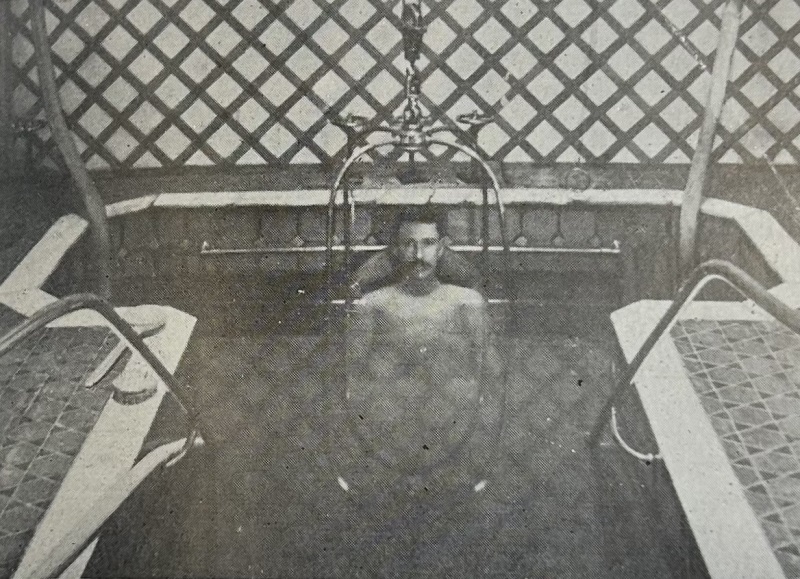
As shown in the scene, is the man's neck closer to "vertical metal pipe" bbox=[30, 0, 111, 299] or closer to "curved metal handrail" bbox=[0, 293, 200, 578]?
"curved metal handrail" bbox=[0, 293, 200, 578]

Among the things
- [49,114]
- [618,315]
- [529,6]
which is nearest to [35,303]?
[49,114]

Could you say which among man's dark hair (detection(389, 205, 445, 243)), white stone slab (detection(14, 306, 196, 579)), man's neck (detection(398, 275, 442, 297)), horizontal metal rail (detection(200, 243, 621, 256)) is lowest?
white stone slab (detection(14, 306, 196, 579))

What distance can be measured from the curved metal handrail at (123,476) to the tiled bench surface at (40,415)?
8 cm

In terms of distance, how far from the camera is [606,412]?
3.74 ft

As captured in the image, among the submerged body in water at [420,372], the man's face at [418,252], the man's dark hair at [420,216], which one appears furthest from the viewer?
the man's dark hair at [420,216]

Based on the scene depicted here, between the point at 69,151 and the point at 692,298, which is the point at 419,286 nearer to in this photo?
the point at 692,298

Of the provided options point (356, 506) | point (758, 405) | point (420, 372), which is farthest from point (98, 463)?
point (758, 405)

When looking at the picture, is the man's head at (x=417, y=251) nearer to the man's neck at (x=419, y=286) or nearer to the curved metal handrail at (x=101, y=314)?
the man's neck at (x=419, y=286)

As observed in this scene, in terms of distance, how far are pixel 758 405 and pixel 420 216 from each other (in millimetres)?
847

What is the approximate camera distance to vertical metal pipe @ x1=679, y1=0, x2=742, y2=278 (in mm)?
1341

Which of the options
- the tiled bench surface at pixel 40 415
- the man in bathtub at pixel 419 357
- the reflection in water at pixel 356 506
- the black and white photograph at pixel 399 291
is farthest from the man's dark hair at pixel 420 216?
the tiled bench surface at pixel 40 415

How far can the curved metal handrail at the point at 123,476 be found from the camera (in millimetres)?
792

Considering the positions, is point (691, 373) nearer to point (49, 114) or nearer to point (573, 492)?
point (573, 492)

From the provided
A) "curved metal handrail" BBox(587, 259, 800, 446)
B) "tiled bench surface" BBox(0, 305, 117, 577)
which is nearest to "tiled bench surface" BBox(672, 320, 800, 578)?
"curved metal handrail" BBox(587, 259, 800, 446)
